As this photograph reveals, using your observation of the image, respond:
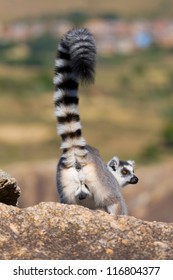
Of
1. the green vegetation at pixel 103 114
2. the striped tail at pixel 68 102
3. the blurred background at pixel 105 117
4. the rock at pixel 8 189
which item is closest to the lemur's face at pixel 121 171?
the blurred background at pixel 105 117

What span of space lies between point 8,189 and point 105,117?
5354 cm

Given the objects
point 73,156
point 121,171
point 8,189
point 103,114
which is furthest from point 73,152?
point 103,114

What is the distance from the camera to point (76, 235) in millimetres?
5176

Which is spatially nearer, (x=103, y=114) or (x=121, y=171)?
(x=121, y=171)

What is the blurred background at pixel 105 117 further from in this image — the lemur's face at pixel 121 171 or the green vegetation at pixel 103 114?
the lemur's face at pixel 121 171

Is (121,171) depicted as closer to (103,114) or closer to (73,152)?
(73,152)

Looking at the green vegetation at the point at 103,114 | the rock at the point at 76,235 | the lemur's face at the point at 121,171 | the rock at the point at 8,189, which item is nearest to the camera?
the rock at the point at 76,235

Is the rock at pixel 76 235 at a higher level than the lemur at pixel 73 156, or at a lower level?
lower

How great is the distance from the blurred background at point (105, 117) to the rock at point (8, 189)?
5.59ft

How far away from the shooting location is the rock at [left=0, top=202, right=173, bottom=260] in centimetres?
494

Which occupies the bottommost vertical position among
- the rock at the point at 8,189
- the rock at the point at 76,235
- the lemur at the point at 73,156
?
the rock at the point at 76,235

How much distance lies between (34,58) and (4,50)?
13886mm

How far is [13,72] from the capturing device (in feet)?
269

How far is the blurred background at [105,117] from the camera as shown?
24016 mm
